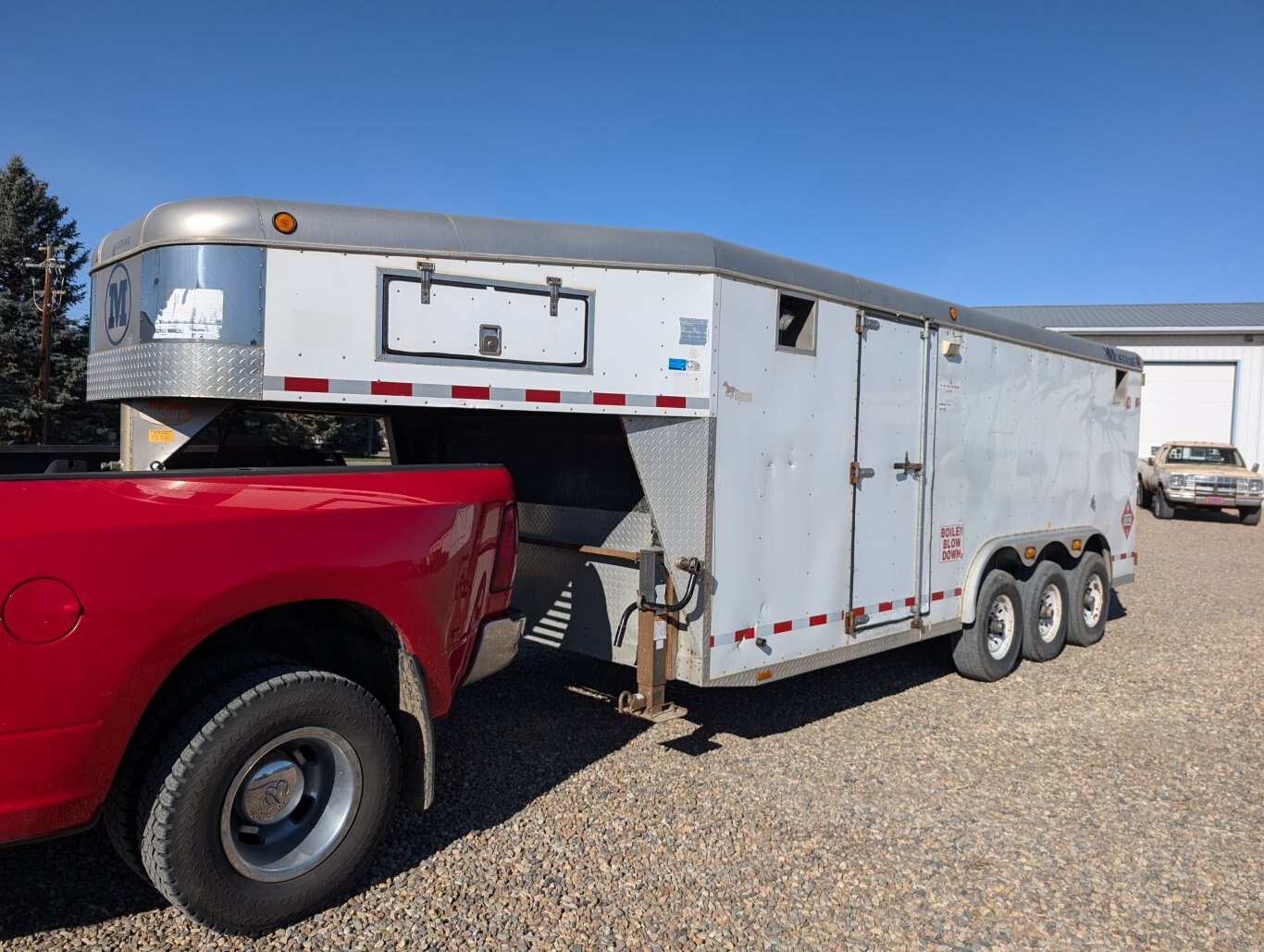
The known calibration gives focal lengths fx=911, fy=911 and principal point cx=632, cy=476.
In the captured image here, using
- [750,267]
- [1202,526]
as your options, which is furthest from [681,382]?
[1202,526]

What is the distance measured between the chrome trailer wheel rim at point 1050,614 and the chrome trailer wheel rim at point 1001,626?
635 mm

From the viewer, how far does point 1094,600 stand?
27.2 feet

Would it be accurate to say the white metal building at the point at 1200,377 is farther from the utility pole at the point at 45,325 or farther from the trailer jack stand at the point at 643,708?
the trailer jack stand at the point at 643,708

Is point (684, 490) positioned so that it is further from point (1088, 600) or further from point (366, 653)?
point (1088, 600)

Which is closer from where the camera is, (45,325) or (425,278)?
(425,278)

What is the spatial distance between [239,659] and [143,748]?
1.34 feet

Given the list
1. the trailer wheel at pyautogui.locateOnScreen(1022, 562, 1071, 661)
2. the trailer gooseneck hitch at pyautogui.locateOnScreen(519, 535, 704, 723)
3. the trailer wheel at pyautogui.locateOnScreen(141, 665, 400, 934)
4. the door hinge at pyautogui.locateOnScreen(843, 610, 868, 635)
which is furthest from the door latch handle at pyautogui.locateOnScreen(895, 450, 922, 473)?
the trailer wheel at pyautogui.locateOnScreen(141, 665, 400, 934)

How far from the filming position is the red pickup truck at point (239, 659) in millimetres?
2641

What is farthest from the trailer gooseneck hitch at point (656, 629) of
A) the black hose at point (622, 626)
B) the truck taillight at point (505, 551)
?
the truck taillight at point (505, 551)

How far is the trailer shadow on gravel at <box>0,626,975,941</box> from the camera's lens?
11.1 feet

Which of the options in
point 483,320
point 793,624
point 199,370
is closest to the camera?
point 199,370

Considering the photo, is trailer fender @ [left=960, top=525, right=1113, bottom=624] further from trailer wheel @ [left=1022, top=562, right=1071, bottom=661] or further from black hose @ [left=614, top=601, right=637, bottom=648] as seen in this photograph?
black hose @ [left=614, top=601, right=637, bottom=648]

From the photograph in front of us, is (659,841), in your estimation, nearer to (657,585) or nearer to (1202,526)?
(657,585)

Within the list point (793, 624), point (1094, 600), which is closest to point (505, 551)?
point (793, 624)
